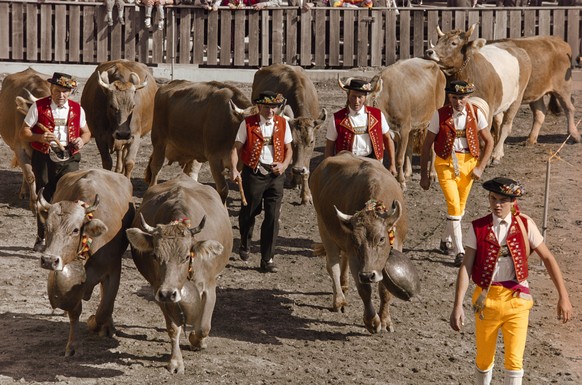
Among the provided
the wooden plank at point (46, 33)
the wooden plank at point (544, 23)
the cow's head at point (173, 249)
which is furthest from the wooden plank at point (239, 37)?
the cow's head at point (173, 249)

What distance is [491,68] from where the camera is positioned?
20156 millimetres

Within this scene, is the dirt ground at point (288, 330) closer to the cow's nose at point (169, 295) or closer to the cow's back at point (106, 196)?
the cow's nose at point (169, 295)

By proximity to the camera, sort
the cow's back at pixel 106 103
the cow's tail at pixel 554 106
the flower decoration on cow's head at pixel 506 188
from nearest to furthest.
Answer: the flower decoration on cow's head at pixel 506 188
the cow's back at pixel 106 103
the cow's tail at pixel 554 106

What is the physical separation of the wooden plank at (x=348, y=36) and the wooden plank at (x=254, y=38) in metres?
1.64

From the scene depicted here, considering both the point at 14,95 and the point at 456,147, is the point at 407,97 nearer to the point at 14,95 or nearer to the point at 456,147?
the point at 456,147

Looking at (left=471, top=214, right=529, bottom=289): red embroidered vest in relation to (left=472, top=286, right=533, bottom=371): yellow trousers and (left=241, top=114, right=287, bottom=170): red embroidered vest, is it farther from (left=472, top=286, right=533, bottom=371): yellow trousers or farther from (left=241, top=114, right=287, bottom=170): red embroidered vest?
(left=241, top=114, right=287, bottom=170): red embroidered vest

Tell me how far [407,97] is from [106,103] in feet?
14.6

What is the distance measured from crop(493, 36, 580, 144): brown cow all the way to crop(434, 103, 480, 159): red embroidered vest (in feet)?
21.7

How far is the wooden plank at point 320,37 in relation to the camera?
956 inches

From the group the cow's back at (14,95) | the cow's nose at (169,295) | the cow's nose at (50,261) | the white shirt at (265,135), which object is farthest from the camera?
the cow's back at (14,95)

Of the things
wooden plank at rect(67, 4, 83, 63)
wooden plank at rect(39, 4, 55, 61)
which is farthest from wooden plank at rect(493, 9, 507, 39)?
wooden plank at rect(39, 4, 55, 61)

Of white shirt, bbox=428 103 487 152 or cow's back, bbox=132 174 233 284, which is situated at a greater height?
white shirt, bbox=428 103 487 152

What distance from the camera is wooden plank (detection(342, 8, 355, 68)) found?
79.7 feet

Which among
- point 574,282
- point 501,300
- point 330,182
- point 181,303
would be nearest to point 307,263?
point 330,182
